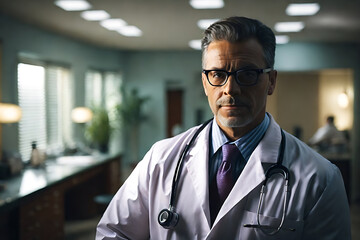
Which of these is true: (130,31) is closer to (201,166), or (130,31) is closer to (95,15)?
(95,15)

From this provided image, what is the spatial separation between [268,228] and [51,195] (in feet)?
10.4

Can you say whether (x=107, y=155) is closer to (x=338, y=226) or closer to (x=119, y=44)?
(x=119, y=44)

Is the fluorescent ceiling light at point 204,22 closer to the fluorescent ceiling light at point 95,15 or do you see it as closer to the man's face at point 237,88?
the fluorescent ceiling light at point 95,15

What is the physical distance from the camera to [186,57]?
8.85 meters

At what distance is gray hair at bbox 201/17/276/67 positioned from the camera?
121 centimetres

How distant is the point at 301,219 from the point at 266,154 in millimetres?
248

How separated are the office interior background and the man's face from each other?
329 centimetres

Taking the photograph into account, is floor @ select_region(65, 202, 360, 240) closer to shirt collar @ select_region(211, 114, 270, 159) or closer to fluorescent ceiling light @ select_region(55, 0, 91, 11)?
fluorescent ceiling light @ select_region(55, 0, 91, 11)

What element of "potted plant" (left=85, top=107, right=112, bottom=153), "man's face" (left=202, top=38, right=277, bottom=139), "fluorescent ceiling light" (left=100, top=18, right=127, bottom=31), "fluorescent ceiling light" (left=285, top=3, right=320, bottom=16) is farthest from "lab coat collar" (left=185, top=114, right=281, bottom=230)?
"potted plant" (left=85, top=107, right=112, bottom=153)

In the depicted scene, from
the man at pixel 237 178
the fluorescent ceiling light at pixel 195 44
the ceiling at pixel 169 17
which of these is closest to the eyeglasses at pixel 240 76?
the man at pixel 237 178

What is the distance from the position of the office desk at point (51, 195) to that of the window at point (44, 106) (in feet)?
1.73

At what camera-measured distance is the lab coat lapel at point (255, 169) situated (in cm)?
Answer: 121

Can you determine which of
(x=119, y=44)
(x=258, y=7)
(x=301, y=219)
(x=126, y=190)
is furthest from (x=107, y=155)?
(x=301, y=219)

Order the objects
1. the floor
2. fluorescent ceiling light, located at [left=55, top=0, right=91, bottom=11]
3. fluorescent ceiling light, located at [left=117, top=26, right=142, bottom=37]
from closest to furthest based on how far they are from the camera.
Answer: fluorescent ceiling light, located at [left=55, top=0, right=91, bottom=11] < the floor < fluorescent ceiling light, located at [left=117, top=26, right=142, bottom=37]
